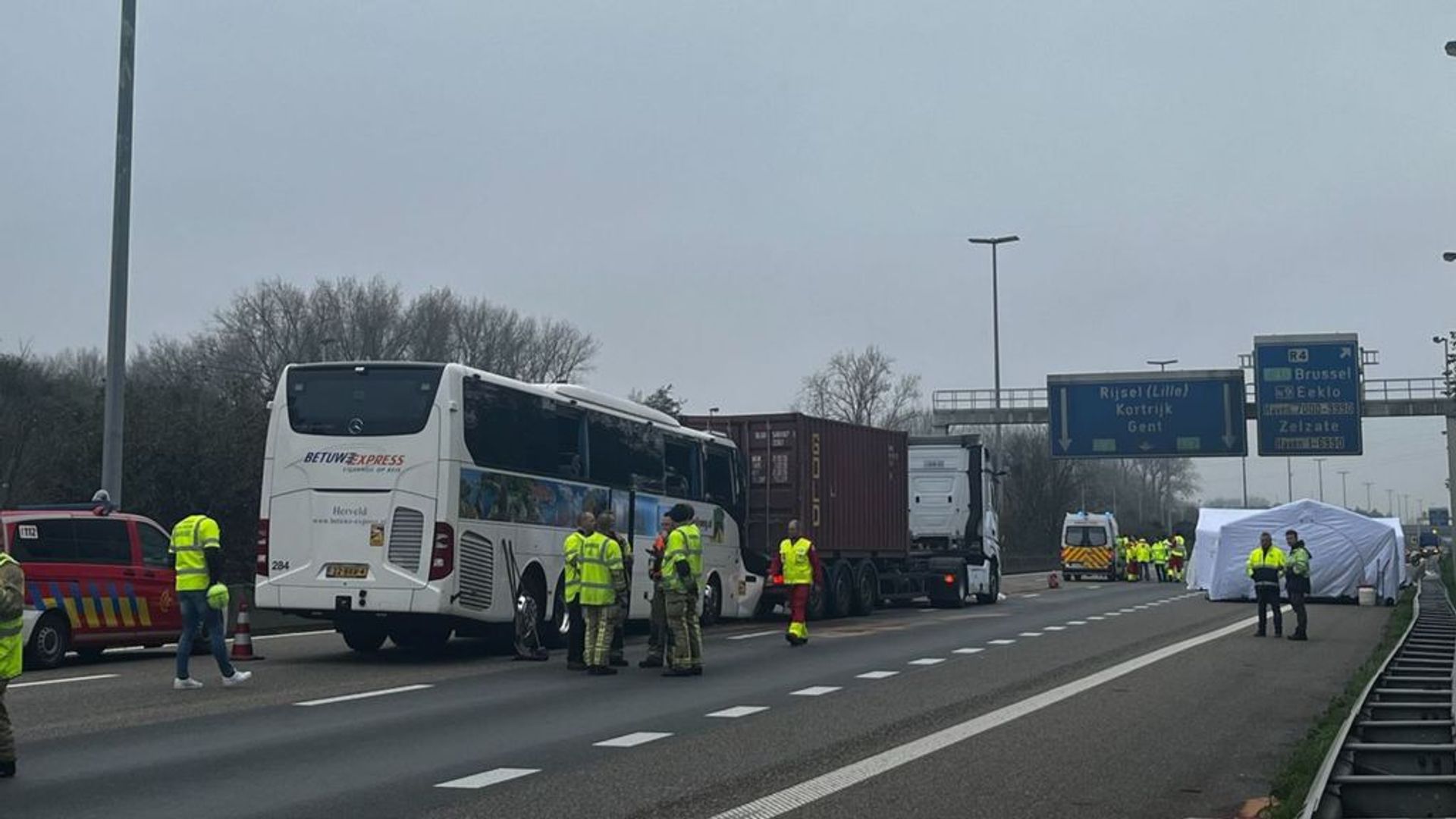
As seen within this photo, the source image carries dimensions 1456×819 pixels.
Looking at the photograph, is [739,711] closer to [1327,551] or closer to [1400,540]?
[1327,551]

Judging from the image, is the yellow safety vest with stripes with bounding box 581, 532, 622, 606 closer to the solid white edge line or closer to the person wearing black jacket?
the solid white edge line

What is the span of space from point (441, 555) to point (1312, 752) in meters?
9.82

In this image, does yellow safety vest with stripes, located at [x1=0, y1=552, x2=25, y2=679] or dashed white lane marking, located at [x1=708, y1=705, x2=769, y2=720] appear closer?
yellow safety vest with stripes, located at [x1=0, y1=552, x2=25, y2=679]

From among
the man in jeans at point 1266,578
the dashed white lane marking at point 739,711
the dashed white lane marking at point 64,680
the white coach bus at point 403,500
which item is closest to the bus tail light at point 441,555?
the white coach bus at point 403,500

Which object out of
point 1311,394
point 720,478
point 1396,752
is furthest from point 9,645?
point 1311,394

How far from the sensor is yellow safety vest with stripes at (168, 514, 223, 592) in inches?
602

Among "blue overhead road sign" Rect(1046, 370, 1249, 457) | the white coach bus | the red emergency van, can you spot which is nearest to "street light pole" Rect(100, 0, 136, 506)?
the red emergency van

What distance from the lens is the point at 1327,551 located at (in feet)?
129

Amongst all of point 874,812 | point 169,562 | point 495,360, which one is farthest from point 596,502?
point 495,360

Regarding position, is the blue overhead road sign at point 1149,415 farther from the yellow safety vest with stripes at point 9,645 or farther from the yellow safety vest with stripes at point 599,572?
the yellow safety vest with stripes at point 9,645

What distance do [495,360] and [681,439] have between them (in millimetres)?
49285

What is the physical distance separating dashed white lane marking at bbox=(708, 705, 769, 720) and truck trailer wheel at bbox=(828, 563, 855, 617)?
51.2 feet

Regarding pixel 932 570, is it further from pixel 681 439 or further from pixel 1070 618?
pixel 681 439

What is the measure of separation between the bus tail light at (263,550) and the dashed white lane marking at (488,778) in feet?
28.8
